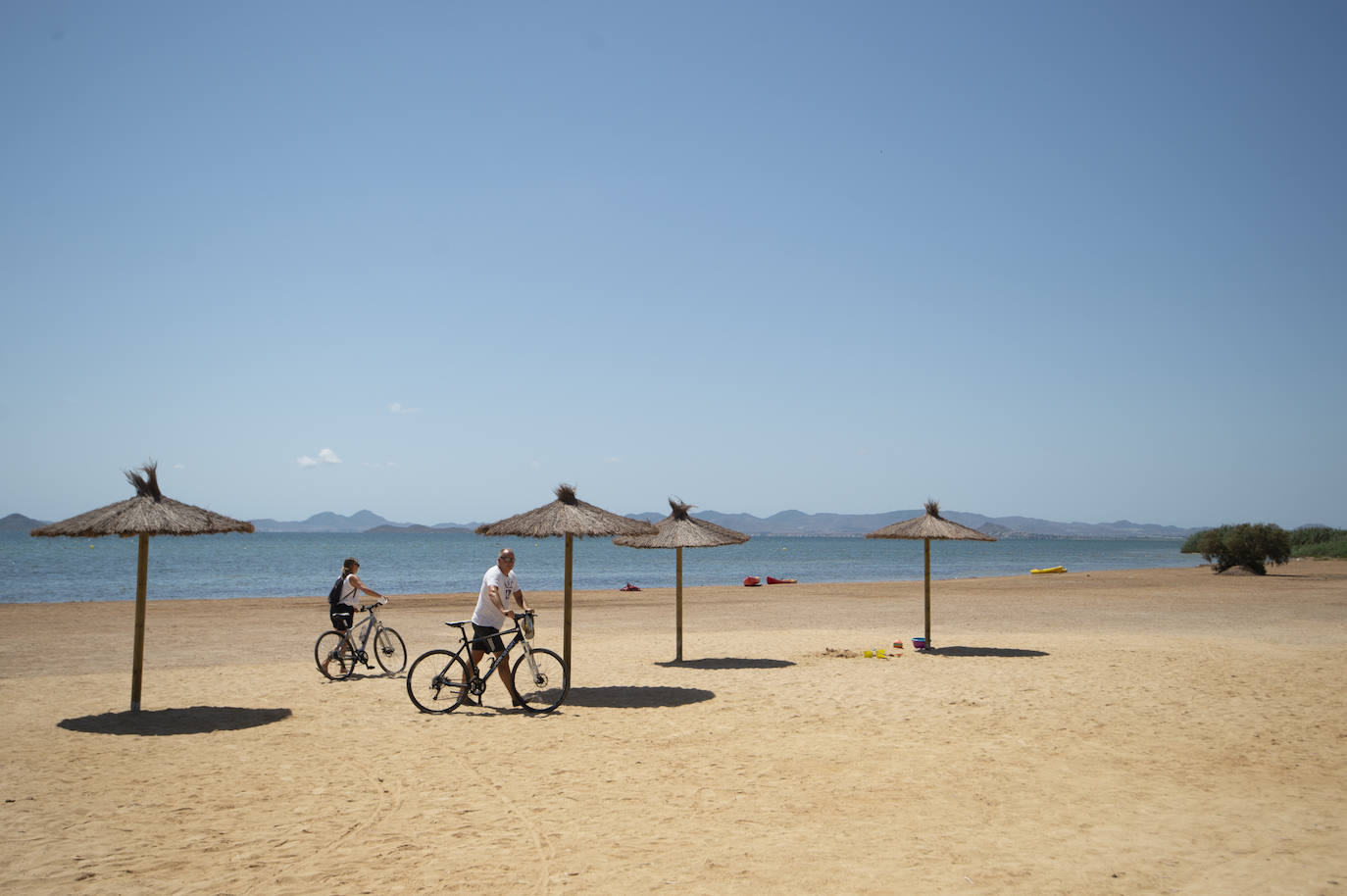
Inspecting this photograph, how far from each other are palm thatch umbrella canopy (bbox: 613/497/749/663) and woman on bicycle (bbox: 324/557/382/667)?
3.66 m

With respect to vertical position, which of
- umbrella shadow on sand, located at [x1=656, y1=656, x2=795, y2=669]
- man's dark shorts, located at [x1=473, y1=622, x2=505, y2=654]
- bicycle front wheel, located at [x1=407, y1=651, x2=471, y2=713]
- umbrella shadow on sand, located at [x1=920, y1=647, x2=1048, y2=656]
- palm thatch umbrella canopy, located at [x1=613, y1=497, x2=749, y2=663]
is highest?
palm thatch umbrella canopy, located at [x1=613, y1=497, x2=749, y2=663]

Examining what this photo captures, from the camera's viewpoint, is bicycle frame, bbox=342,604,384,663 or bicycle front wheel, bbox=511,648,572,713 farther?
bicycle frame, bbox=342,604,384,663

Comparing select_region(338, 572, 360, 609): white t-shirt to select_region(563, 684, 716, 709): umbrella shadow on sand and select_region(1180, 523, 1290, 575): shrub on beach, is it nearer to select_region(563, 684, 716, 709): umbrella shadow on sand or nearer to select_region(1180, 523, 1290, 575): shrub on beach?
select_region(563, 684, 716, 709): umbrella shadow on sand

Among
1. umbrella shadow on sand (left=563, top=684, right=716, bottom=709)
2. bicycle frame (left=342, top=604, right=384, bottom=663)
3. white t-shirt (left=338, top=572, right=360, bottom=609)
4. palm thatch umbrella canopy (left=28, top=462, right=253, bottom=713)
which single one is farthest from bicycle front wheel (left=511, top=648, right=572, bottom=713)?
palm thatch umbrella canopy (left=28, top=462, right=253, bottom=713)

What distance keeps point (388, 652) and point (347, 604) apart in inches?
34.4

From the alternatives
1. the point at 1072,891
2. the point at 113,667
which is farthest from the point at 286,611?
the point at 1072,891

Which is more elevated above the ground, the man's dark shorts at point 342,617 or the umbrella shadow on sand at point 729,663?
the man's dark shorts at point 342,617

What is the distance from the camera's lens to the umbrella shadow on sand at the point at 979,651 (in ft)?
45.9

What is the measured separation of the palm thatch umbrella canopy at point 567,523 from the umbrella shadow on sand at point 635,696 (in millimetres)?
616

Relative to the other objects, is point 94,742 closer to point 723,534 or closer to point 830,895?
point 830,895

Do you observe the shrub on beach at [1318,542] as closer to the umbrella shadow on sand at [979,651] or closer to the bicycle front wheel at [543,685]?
the umbrella shadow on sand at [979,651]

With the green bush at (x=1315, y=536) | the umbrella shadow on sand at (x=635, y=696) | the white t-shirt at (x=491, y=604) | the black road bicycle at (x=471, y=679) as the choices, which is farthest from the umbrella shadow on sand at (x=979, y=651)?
the green bush at (x=1315, y=536)

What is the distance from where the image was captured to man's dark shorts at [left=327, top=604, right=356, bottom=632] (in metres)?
11.8

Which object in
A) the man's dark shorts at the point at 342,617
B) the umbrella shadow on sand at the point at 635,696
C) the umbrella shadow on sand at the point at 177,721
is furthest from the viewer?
the man's dark shorts at the point at 342,617
